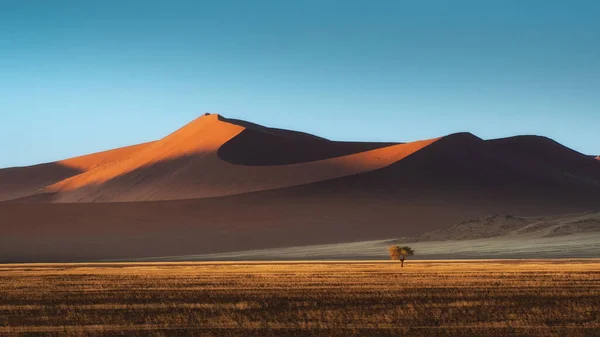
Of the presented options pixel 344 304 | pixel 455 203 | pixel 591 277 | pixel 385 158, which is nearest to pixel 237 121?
pixel 385 158

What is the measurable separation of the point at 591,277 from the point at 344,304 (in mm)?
14610

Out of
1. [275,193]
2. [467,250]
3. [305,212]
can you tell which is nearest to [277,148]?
[275,193]

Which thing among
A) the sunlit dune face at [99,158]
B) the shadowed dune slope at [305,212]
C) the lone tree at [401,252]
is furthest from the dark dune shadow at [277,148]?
the lone tree at [401,252]

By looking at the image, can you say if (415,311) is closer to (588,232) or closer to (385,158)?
(588,232)

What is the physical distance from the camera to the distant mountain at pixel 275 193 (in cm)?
9706

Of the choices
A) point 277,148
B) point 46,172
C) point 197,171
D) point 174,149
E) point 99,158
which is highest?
point 99,158

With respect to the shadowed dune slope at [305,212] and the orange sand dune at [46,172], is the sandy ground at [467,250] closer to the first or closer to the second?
the shadowed dune slope at [305,212]

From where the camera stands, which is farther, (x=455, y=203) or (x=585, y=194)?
(x=585, y=194)

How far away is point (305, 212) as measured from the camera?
106 m

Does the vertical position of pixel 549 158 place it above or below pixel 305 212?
above

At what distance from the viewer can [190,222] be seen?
339 ft

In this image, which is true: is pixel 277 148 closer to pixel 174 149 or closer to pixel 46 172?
pixel 174 149

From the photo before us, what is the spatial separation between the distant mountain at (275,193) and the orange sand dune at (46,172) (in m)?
18.8

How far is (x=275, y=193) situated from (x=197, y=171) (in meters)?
20.6
